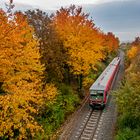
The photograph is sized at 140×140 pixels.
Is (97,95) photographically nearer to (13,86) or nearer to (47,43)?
(47,43)

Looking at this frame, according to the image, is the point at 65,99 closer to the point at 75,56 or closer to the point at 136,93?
the point at 75,56

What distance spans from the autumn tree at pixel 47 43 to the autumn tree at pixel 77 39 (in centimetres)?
443

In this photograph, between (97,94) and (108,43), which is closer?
(97,94)

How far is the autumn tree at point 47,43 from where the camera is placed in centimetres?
3244

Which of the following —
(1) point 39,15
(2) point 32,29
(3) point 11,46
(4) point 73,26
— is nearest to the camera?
(3) point 11,46

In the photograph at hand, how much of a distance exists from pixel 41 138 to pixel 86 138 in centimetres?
426

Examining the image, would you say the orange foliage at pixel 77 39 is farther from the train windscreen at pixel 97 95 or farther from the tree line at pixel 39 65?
the train windscreen at pixel 97 95

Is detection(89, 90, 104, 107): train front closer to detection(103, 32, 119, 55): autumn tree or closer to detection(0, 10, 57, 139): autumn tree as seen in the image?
detection(0, 10, 57, 139): autumn tree

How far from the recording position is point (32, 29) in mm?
31625

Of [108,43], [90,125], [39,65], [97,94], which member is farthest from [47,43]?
[108,43]

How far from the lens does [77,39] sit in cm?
3850

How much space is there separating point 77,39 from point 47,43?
6.69 m

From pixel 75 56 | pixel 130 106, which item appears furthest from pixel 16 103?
pixel 75 56

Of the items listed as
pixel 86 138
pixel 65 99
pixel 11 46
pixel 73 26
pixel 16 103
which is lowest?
pixel 86 138
